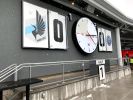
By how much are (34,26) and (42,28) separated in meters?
0.30

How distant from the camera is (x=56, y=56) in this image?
4.93 metres

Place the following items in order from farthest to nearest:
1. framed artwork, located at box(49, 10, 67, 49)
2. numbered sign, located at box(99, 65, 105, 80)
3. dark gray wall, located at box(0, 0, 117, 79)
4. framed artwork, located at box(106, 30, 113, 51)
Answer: framed artwork, located at box(106, 30, 113, 51) → numbered sign, located at box(99, 65, 105, 80) → framed artwork, located at box(49, 10, 67, 49) → dark gray wall, located at box(0, 0, 117, 79)

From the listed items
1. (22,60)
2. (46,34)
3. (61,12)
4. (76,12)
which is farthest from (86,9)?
(22,60)

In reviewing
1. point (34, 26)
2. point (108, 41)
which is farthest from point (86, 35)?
point (34, 26)

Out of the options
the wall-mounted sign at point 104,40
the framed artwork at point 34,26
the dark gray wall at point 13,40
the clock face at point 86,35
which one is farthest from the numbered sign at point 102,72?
the framed artwork at point 34,26

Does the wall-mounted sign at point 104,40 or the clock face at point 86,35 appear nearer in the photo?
the clock face at point 86,35

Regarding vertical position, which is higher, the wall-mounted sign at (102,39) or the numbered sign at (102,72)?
the wall-mounted sign at (102,39)

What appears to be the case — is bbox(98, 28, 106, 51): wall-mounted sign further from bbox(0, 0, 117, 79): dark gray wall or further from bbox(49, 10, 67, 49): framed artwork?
bbox(0, 0, 117, 79): dark gray wall

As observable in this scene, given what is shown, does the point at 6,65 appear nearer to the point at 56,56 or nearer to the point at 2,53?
the point at 2,53

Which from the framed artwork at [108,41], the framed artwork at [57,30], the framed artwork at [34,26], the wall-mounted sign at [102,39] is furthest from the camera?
the framed artwork at [108,41]

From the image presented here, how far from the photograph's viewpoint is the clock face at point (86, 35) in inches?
224

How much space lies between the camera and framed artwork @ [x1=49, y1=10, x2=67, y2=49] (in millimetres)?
4723

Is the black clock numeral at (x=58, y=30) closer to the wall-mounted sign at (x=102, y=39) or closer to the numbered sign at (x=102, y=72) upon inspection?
the numbered sign at (x=102, y=72)

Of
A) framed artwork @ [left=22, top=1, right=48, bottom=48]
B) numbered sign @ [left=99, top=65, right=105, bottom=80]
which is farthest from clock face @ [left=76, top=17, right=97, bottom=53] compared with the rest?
framed artwork @ [left=22, top=1, right=48, bottom=48]
